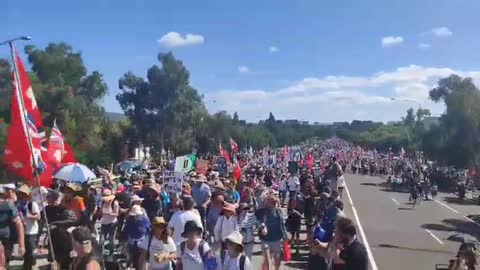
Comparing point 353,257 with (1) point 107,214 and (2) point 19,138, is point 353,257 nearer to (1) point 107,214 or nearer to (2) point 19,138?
(2) point 19,138

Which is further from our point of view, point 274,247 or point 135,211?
point 274,247

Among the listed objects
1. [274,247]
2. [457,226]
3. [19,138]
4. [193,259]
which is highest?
[19,138]

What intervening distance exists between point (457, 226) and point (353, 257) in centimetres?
1803

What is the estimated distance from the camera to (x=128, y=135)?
67188 millimetres

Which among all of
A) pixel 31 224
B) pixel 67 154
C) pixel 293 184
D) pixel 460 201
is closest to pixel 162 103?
pixel 460 201

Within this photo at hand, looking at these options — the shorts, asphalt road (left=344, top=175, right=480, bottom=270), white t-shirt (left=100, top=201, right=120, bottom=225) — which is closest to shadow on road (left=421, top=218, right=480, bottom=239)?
asphalt road (left=344, top=175, right=480, bottom=270)

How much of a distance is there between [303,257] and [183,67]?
54.3 m

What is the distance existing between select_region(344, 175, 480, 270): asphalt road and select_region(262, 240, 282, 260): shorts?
9.22 ft

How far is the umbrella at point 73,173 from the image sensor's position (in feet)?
59.0

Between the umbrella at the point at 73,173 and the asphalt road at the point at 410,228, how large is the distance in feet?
26.2

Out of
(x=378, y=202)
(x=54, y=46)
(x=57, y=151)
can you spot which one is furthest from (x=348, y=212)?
(x=54, y=46)

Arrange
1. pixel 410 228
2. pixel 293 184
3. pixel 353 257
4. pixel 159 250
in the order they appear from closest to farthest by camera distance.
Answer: pixel 353 257 < pixel 159 250 < pixel 410 228 < pixel 293 184

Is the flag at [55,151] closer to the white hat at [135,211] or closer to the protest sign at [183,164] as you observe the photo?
the white hat at [135,211]

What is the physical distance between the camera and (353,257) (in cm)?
620
